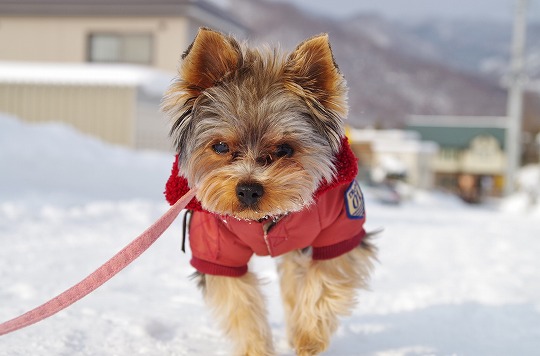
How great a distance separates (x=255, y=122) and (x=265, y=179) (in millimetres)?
281

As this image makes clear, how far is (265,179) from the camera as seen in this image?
2904 millimetres

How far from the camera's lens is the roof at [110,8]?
20.7m

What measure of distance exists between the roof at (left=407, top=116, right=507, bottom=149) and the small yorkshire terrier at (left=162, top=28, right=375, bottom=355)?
62.8 meters

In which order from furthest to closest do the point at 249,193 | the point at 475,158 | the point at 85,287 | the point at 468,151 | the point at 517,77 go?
the point at 468,151 → the point at 475,158 → the point at 517,77 → the point at 249,193 → the point at 85,287

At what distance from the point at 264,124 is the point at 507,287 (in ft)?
12.7

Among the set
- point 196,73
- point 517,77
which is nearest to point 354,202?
point 196,73

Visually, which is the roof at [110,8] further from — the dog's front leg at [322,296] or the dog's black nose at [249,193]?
the dog's black nose at [249,193]

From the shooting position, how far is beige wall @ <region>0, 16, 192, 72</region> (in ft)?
69.4

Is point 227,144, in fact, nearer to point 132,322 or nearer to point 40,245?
point 132,322

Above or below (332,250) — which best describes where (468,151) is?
below

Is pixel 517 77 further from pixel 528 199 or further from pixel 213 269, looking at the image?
pixel 213 269

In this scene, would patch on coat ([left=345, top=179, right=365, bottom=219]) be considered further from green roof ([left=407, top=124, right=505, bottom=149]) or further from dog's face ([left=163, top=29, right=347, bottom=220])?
green roof ([left=407, top=124, right=505, bottom=149])

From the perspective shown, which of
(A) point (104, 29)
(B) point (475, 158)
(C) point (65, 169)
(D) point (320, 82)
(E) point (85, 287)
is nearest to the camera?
(E) point (85, 287)

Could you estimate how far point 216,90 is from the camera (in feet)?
10.1
